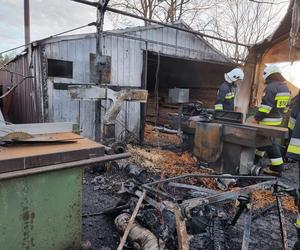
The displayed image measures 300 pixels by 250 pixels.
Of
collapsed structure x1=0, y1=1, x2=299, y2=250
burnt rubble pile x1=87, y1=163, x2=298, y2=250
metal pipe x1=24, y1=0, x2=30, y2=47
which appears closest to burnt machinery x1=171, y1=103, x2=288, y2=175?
collapsed structure x1=0, y1=1, x2=299, y2=250

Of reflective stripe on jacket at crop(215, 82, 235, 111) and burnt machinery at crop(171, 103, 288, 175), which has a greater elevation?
reflective stripe on jacket at crop(215, 82, 235, 111)

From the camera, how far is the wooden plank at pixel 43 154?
171 cm

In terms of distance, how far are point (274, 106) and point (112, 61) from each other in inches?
160

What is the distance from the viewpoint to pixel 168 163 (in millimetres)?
5574

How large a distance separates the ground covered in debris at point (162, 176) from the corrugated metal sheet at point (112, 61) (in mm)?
1372

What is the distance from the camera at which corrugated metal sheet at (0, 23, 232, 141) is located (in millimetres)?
5918

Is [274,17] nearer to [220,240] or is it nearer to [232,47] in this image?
[232,47]

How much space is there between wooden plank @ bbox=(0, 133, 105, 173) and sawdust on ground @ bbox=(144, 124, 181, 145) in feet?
19.7

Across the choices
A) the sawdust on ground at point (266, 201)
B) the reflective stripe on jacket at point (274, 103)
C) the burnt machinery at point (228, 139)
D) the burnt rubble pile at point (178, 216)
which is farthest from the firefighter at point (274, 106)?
the burnt rubble pile at point (178, 216)

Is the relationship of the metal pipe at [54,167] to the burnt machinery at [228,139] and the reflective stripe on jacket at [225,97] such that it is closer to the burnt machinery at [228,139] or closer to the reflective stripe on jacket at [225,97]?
the burnt machinery at [228,139]

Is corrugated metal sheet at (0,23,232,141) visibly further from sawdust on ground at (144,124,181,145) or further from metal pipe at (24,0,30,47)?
metal pipe at (24,0,30,47)

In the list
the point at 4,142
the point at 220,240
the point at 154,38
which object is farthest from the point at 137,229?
the point at 154,38

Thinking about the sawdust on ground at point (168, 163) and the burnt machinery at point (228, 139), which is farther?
the sawdust on ground at point (168, 163)

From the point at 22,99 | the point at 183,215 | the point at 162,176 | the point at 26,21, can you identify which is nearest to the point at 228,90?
the point at 162,176
